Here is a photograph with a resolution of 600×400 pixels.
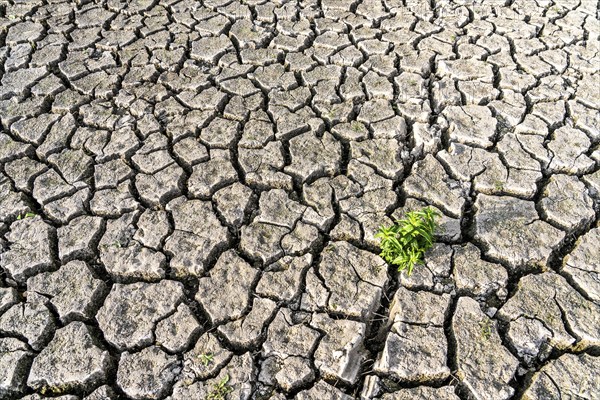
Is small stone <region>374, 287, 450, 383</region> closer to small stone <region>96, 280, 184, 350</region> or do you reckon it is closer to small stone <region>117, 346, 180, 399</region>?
small stone <region>117, 346, 180, 399</region>

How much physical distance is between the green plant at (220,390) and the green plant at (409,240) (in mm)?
931

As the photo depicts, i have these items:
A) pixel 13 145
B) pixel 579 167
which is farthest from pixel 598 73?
pixel 13 145

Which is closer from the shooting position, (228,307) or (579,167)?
(228,307)

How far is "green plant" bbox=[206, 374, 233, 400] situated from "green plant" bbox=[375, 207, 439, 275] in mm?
931

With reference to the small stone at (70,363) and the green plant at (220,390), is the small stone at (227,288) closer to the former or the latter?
the green plant at (220,390)

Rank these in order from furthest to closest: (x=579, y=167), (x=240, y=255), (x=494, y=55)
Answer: (x=494, y=55), (x=579, y=167), (x=240, y=255)

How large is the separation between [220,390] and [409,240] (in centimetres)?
108

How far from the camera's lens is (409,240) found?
2439mm

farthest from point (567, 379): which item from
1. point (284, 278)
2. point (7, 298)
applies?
point (7, 298)

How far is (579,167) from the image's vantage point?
2.91m

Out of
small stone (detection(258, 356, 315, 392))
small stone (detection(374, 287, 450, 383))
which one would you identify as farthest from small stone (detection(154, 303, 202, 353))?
small stone (detection(374, 287, 450, 383))

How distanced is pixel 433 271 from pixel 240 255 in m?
0.94

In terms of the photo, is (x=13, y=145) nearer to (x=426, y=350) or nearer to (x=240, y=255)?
(x=240, y=255)

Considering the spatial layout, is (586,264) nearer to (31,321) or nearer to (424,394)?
(424,394)
